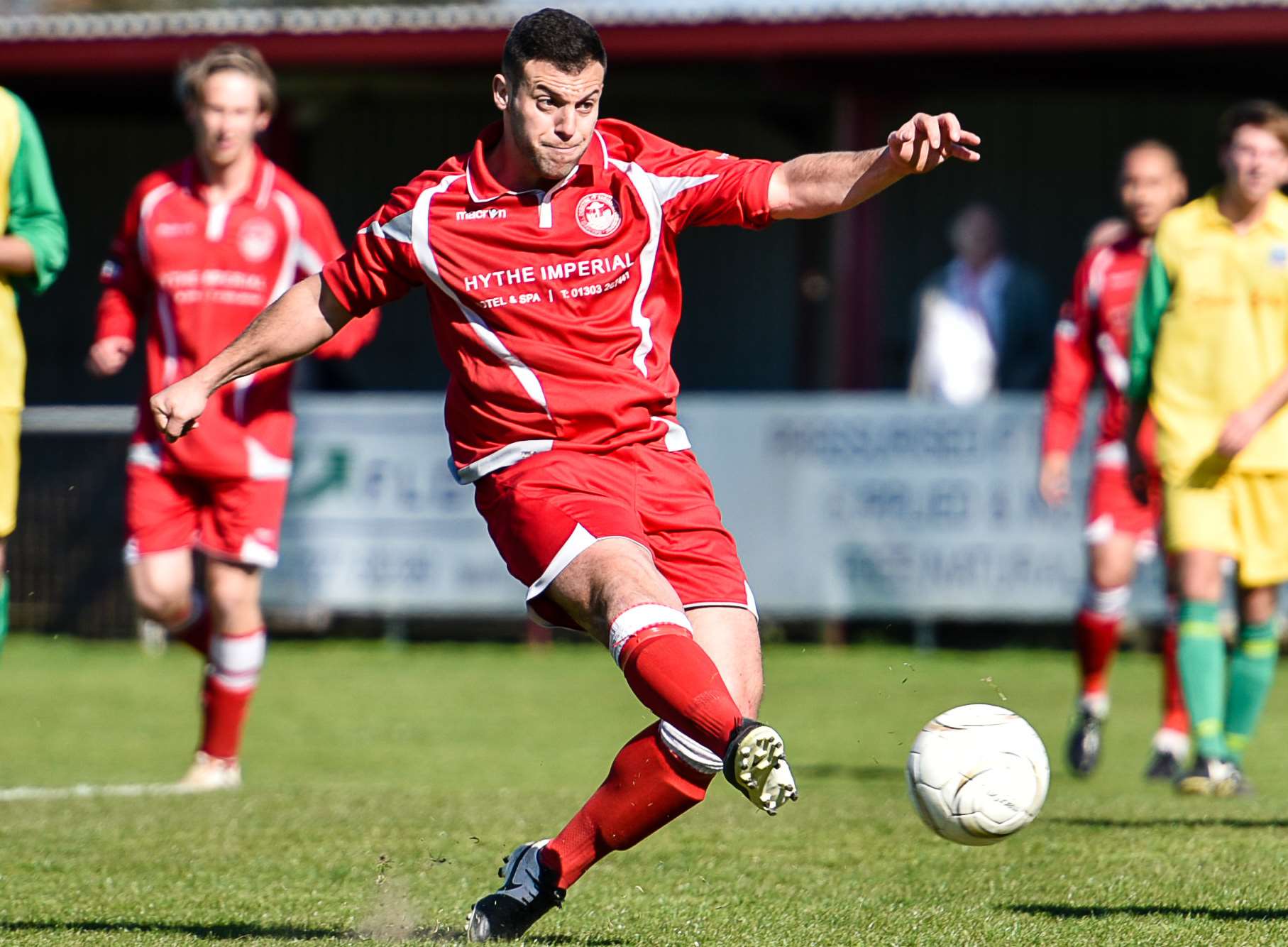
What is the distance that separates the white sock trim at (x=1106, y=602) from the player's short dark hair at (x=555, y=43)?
515 cm

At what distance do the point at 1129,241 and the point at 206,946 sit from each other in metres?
6.00

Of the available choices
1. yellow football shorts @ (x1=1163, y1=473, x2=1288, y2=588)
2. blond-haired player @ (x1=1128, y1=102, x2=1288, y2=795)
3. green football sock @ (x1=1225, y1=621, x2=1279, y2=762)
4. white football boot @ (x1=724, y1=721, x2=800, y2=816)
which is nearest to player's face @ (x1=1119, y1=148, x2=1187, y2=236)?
blond-haired player @ (x1=1128, y1=102, x2=1288, y2=795)

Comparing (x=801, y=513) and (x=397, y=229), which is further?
(x=801, y=513)

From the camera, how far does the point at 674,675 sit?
13.6 feet

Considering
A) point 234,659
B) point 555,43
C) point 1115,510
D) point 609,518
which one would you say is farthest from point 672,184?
point 1115,510

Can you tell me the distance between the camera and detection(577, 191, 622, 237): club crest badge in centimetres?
472

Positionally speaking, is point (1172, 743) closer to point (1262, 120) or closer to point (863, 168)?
point (1262, 120)

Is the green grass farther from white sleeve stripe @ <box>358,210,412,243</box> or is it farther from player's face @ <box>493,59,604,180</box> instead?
white sleeve stripe @ <box>358,210,412,243</box>

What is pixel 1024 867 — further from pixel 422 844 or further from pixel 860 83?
pixel 860 83

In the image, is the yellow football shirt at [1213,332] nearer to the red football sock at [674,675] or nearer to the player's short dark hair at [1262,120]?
the player's short dark hair at [1262,120]

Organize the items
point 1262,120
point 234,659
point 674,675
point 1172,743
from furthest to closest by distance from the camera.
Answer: point 1172,743
point 234,659
point 1262,120
point 674,675

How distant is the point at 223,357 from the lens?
474 centimetres

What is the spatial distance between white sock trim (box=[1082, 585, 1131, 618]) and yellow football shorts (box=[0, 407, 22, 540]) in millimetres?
4920

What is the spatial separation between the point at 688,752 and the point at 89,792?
392 centimetres
